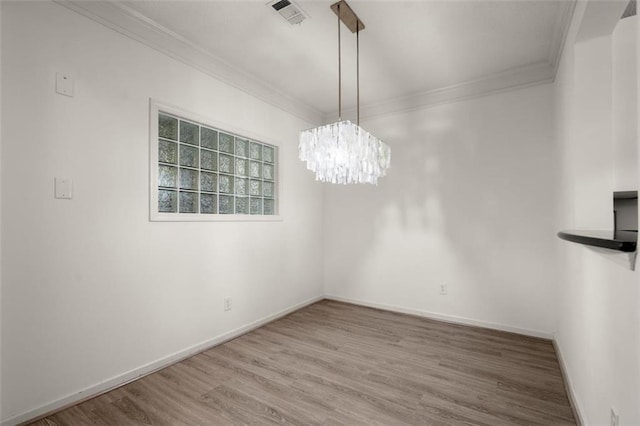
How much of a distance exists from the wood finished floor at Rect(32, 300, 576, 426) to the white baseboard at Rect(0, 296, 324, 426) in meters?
0.05

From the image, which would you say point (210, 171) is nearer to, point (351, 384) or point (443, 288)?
point (351, 384)

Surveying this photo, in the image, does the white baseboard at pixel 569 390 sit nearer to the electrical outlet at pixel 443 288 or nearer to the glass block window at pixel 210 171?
the electrical outlet at pixel 443 288

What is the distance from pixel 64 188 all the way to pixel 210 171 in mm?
1105

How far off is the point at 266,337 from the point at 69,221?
1.89 metres

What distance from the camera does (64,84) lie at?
1.85 meters

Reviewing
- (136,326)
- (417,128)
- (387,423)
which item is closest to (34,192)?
(136,326)

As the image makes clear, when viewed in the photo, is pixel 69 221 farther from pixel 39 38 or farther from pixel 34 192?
pixel 39 38

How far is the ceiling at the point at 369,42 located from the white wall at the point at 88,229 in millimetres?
220

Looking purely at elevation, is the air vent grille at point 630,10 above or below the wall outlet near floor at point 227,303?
above

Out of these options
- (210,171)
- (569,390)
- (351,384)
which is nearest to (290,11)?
(210,171)

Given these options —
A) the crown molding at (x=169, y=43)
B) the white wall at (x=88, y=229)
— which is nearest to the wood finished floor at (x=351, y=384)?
the white wall at (x=88, y=229)

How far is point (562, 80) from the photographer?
234 cm

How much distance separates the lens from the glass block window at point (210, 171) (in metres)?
2.44

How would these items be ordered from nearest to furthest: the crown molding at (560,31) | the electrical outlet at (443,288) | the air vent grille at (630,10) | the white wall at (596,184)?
the white wall at (596,184), the air vent grille at (630,10), the crown molding at (560,31), the electrical outlet at (443,288)
